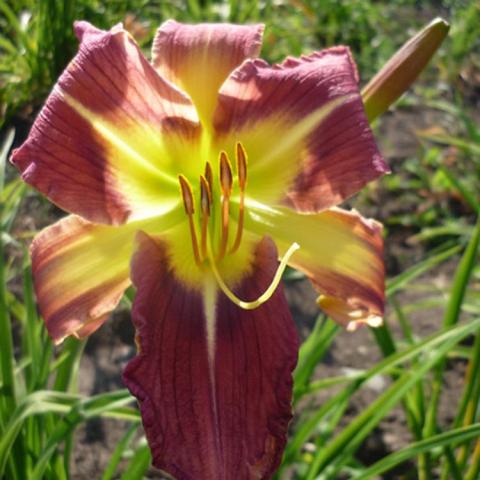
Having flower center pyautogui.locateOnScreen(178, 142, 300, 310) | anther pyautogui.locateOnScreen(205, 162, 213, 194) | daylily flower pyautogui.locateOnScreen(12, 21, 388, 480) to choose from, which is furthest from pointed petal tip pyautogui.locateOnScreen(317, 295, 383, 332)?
anther pyautogui.locateOnScreen(205, 162, 213, 194)

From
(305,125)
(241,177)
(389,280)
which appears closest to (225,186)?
(241,177)

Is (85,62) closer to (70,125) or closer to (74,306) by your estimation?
(70,125)

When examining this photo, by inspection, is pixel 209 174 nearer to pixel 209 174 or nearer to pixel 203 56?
pixel 209 174

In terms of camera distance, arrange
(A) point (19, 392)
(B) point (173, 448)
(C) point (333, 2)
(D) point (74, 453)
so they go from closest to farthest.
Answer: (B) point (173, 448) < (A) point (19, 392) < (D) point (74, 453) < (C) point (333, 2)

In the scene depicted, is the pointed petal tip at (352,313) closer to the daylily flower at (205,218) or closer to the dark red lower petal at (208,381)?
the daylily flower at (205,218)

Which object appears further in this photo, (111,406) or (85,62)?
(111,406)

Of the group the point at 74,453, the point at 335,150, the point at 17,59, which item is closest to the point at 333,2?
the point at 17,59

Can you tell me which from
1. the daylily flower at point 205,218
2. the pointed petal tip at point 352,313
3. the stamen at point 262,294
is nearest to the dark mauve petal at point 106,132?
the daylily flower at point 205,218

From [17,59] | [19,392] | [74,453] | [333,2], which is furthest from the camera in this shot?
[333,2]
